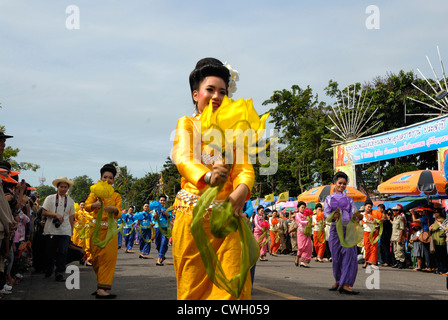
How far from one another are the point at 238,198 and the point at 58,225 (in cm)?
667

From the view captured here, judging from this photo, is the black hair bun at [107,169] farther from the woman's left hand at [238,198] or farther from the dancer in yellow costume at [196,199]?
the woman's left hand at [238,198]

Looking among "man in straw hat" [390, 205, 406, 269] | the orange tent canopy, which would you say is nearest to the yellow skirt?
"man in straw hat" [390, 205, 406, 269]

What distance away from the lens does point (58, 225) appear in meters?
8.29

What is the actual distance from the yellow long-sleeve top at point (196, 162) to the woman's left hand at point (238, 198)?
4 centimetres

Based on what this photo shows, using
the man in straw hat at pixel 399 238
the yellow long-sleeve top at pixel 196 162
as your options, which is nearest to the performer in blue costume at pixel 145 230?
the man in straw hat at pixel 399 238

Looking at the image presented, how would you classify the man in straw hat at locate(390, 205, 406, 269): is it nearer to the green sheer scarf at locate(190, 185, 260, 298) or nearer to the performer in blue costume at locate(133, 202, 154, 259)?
the performer in blue costume at locate(133, 202, 154, 259)

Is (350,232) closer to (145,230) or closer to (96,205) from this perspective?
(96,205)

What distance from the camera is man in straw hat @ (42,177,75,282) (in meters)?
8.30

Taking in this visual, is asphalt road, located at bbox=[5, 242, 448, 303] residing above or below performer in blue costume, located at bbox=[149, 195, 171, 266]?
below

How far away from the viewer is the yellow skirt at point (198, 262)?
8.68ft

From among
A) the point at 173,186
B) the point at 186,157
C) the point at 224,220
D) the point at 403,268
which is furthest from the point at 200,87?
the point at 173,186
